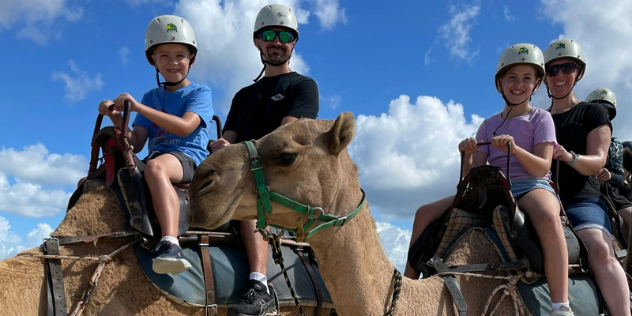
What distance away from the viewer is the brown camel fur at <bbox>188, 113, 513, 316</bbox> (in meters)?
3.73

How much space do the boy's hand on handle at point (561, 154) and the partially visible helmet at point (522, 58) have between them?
87 centimetres

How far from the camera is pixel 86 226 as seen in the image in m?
4.91

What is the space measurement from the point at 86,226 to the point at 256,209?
73.3 inches

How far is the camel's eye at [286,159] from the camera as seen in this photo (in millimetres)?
3912

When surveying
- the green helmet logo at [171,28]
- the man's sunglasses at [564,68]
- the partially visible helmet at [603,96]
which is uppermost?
the partially visible helmet at [603,96]

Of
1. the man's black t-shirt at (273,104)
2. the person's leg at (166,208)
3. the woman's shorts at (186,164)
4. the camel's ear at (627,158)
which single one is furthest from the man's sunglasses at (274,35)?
the camel's ear at (627,158)

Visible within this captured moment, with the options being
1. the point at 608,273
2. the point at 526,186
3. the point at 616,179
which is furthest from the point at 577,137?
the point at 616,179

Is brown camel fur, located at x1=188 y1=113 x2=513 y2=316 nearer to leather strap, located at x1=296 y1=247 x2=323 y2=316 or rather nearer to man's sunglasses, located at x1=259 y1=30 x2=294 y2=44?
leather strap, located at x1=296 y1=247 x2=323 y2=316

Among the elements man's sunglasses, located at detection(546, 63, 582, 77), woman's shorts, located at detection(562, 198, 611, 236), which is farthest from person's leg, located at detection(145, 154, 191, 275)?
man's sunglasses, located at detection(546, 63, 582, 77)

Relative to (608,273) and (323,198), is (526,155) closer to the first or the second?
(608,273)

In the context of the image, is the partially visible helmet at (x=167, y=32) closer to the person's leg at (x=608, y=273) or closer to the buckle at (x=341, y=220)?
the buckle at (x=341, y=220)

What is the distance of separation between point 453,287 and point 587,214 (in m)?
2.32

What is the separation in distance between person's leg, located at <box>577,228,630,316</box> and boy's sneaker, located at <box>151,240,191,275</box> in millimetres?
3934

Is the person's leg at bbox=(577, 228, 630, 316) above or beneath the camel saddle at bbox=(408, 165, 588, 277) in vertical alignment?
beneath
